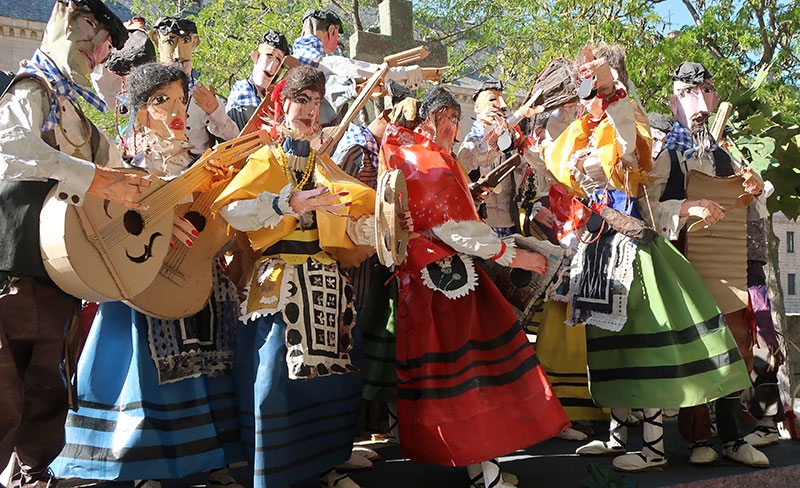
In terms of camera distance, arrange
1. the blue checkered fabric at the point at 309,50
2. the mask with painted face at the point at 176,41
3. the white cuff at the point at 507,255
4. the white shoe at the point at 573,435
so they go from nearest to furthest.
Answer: the white cuff at the point at 507,255 → the mask with painted face at the point at 176,41 → the white shoe at the point at 573,435 → the blue checkered fabric at the point at 309,50

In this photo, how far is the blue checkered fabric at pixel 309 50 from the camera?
5.55m

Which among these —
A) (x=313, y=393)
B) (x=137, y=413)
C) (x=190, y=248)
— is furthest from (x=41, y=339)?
(x=313, y=393)

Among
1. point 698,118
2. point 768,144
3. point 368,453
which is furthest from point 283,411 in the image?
A: point 768,144

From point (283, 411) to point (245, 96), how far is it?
255cm

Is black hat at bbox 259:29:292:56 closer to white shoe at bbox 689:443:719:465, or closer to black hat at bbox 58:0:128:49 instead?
black hat at bbox 58:0:128:49

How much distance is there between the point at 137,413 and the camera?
12.0 ft

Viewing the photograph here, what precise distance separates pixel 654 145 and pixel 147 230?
2970 mm

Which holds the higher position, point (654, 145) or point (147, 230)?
point (654, 145)

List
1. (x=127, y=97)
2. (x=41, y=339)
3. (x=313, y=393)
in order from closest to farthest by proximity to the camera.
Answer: (x=41, y=339) < (x=313, y=393) < (x=127, y=97)

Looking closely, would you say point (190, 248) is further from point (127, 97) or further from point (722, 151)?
point (722, 151)

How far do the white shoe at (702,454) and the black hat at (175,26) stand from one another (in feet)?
12.7

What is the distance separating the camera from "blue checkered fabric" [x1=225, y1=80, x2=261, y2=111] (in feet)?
17.6

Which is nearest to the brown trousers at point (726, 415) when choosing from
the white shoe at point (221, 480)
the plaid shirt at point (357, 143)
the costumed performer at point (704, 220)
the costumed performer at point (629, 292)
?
the costumed performer at point (704, 220)

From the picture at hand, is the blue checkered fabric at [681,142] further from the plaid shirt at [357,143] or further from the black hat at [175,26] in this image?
the black hat at [175,26]
